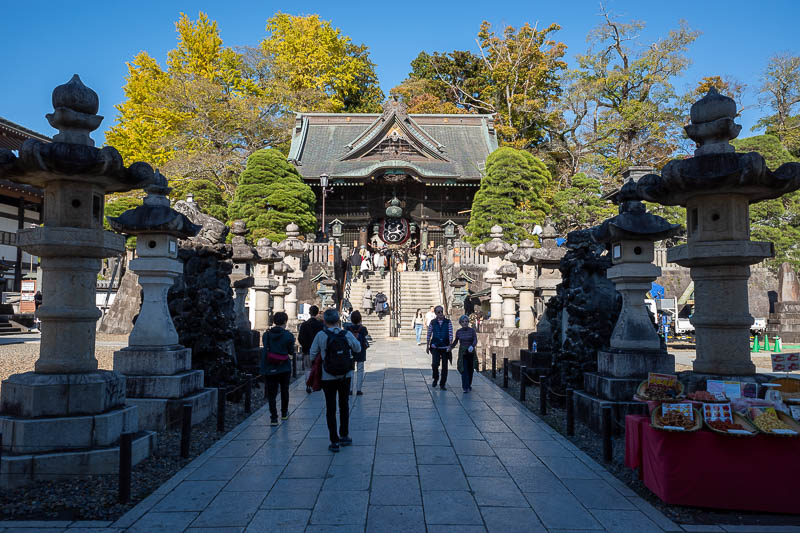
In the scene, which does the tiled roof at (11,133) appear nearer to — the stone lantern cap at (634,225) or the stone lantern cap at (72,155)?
the stone lantern cap at (72,155)

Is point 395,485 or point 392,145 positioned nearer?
point 395,485

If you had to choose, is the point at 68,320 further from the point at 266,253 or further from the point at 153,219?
the point at 266,253

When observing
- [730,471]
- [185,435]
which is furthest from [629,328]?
[185,435]

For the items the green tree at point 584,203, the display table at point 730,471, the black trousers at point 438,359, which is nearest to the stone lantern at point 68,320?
the display table at point 730,471

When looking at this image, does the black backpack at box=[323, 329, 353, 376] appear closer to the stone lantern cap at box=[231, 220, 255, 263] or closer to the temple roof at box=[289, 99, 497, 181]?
the stone lantern cap at box=[231, 220, 255, 263]

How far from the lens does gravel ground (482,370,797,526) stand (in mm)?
4398

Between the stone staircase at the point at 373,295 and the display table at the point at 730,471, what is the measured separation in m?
18.9

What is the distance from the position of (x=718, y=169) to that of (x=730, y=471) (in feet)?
10.5

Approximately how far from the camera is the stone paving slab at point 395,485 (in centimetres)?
424

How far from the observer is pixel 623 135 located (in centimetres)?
3089

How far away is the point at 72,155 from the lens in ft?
17.9

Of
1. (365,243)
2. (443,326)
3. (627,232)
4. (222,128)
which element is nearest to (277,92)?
(222,128)

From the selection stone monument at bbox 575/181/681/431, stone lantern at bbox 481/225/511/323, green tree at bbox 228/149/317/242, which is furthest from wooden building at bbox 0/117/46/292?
stone monument at bbox 575/181/681/431

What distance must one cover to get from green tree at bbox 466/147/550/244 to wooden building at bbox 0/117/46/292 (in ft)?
80.4
